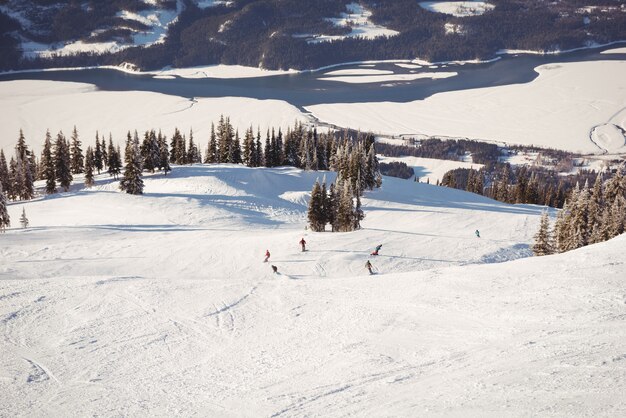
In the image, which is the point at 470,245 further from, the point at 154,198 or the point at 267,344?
the point at 154,198

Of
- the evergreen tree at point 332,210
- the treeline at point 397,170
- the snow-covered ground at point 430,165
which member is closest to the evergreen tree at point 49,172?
the evergreen tree at point 332,210

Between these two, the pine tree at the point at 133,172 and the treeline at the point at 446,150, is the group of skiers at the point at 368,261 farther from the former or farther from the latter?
the treeline at the point at 446,150

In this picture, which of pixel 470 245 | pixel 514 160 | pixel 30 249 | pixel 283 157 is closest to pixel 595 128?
pixel 514 160

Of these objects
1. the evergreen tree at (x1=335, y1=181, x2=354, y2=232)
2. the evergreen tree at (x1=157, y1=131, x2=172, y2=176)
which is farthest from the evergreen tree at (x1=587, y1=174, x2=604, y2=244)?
the evergreen tree at (x1=157, y1=131, x2=172, y2=176)

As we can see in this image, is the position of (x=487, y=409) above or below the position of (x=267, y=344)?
above

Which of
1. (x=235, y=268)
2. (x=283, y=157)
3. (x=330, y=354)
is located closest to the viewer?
(x=330, y=354)

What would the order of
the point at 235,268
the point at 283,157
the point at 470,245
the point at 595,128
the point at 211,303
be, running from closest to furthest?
the point at 211,303
the point at 235,268
the point at 470,245
the point at 283,157
the point at 595,128

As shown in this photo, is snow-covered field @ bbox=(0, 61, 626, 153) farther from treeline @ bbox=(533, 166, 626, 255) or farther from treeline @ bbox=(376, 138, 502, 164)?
treeline @ bbox=(533, 166, 626, 255)
